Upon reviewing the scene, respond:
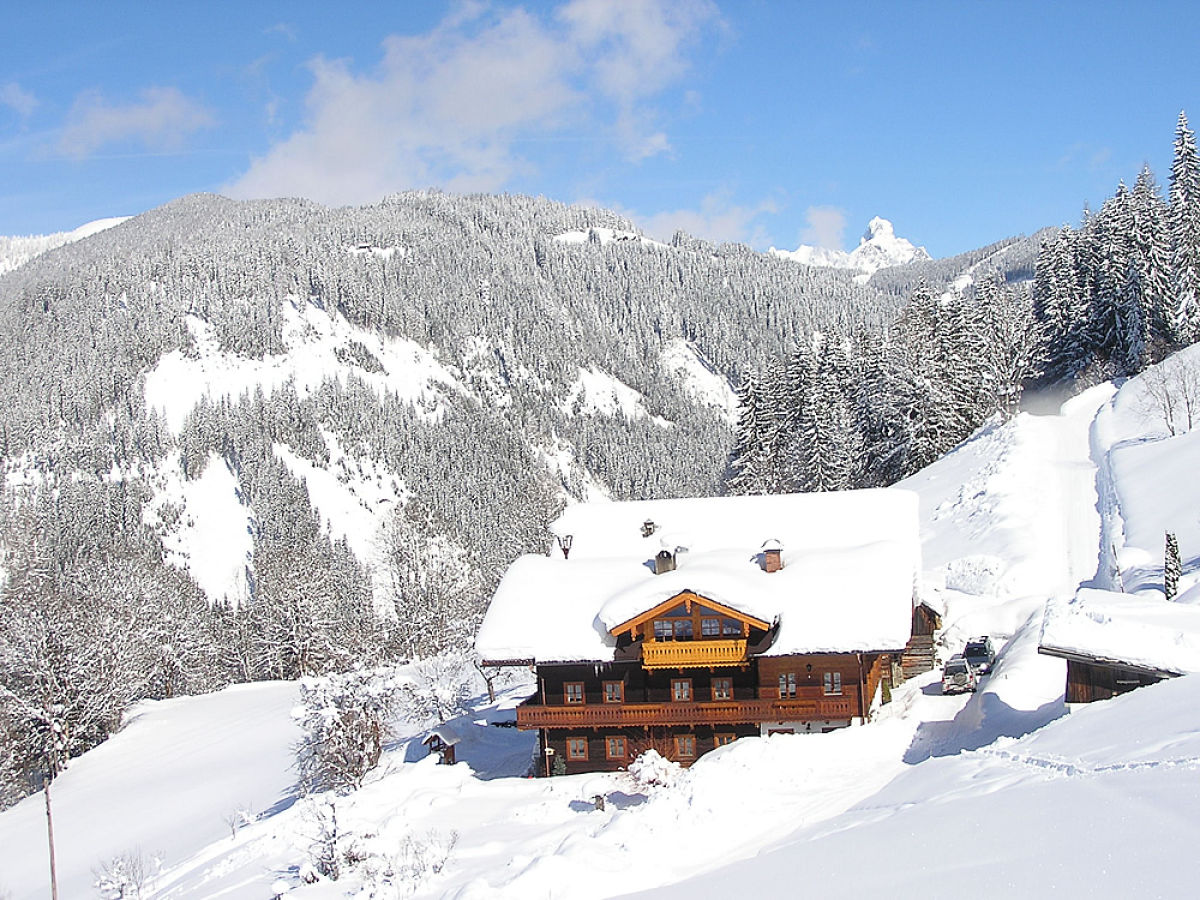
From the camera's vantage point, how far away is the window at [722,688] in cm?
3375

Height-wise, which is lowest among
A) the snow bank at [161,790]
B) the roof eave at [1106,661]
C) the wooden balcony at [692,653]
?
the snow bank at [161,790]

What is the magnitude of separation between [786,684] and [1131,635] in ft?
40.3

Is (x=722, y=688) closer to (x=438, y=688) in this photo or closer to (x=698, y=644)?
(x=698, y=644)

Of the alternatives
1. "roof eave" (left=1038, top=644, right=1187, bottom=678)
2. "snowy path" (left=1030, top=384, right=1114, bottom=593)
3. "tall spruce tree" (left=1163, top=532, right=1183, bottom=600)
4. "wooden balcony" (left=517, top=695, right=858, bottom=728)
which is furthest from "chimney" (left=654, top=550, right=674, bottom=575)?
"snowy path" (left=1030, top=384, right=1114, bottom=593)

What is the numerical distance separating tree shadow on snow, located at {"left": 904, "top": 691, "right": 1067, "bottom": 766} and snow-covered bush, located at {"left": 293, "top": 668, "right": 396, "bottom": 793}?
785 inches

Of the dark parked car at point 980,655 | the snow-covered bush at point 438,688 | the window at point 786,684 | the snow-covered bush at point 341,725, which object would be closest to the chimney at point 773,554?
the window at point 786,684

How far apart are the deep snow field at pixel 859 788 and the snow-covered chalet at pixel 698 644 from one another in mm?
2420

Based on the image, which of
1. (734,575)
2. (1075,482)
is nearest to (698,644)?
(734,575)

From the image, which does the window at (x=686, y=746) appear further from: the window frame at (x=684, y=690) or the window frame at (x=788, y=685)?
the window frame at (x=788, y=685)

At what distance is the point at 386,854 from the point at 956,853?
54.0ft

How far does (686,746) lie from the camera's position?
33.9 metres

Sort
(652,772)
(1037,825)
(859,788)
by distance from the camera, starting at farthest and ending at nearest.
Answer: (652,772), (859,788), (1037,825)

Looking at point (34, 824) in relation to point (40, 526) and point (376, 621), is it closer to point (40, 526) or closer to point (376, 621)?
point (376, 621)

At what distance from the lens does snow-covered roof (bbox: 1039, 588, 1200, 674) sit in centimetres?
2236
